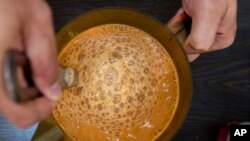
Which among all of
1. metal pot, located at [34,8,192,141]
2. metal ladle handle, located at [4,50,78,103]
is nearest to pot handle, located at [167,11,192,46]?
metal pot, located at [34,8,192,141]

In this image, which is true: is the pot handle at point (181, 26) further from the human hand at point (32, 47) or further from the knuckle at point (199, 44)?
the human hand at point (32, 47)

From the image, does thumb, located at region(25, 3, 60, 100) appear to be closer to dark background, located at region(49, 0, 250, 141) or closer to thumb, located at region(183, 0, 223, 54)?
thumb, located at region(183, 0, 223, 54)

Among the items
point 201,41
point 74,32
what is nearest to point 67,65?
point 74,32

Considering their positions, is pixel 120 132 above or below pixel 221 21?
below

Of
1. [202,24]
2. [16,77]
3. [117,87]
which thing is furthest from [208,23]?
[16,77]

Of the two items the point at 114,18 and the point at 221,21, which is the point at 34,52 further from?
the point at 221,21

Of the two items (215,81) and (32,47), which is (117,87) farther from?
(215,81)

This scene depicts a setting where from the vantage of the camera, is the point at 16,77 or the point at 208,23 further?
the point at 208,23
